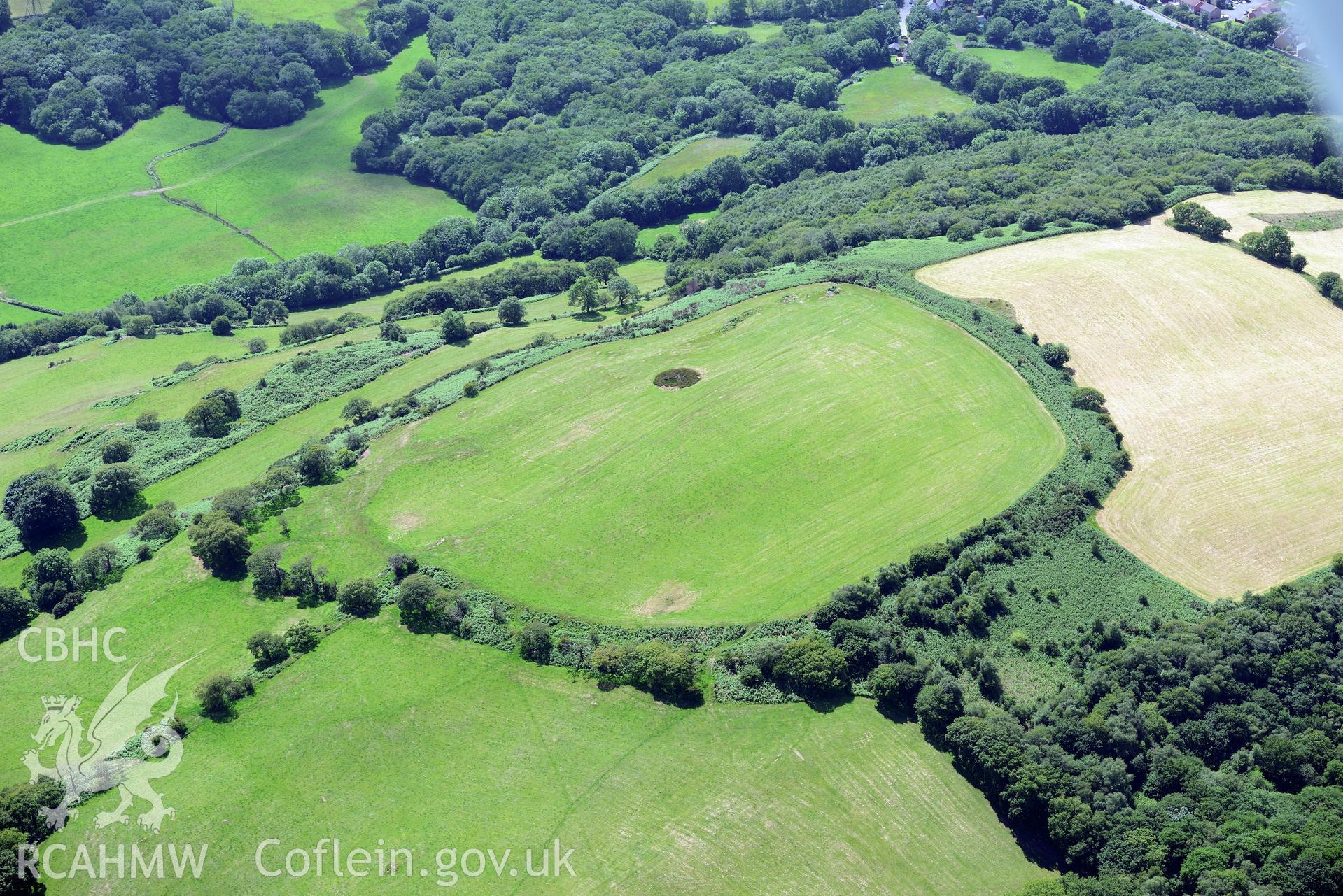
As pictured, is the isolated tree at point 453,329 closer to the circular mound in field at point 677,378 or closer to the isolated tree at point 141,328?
the circular mound in field at point 677,378

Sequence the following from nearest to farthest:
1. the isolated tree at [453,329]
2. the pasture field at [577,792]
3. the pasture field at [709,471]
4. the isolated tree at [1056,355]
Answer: the pasture field at [577,792]
the pasture field at [709,471]
the isolated tree at [1056,355]
the isolated tree at [453,329]

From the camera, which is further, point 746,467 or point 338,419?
point 338,419

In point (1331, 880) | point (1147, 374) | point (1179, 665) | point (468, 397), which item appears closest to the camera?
point (1331, 880)

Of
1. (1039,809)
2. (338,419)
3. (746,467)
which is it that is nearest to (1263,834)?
(1039,809)

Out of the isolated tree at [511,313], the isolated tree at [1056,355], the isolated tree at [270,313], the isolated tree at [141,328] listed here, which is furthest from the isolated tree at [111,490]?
the isolated tree at [1056,355]

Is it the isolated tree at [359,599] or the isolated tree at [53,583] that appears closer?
the isolated tree at [359,599]

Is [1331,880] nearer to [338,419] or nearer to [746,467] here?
[746,467]
